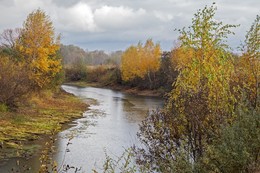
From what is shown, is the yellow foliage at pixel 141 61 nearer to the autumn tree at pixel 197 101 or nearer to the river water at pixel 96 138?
the river water at pixel 96 138

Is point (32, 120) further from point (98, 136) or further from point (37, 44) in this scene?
point (37, 44)

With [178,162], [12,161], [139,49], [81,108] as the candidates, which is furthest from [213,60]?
[139,49]

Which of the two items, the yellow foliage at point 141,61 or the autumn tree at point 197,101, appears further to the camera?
the yellow foliage at point 141,61

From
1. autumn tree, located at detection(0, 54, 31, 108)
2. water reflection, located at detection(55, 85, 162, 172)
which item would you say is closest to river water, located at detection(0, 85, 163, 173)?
water reflection, located at detection(55, 85, 162, 172)

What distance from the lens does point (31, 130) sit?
80.3 ft

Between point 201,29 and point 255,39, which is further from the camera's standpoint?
point 255,39

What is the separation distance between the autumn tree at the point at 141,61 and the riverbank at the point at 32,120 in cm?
3006

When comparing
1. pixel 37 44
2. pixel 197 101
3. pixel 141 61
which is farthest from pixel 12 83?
pixel 141 61

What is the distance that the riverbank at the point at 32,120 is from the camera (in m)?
20.0

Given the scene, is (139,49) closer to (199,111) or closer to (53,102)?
(53,102)

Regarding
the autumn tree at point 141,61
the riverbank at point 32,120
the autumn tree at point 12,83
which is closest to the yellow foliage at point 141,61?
the autumn tree at point 141,61

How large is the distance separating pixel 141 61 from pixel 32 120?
4534cm

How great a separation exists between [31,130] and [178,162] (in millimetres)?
18136

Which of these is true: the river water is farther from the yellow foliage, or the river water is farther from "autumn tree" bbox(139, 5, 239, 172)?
the yellow foliage
